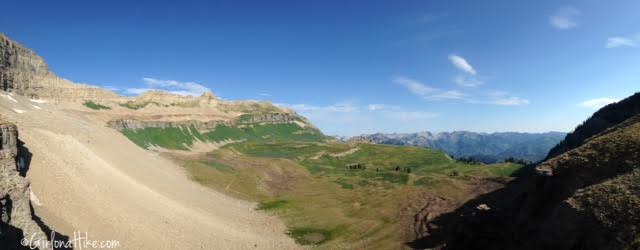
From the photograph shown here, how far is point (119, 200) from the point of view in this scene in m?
59.9

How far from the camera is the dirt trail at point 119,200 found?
5006 centimetres

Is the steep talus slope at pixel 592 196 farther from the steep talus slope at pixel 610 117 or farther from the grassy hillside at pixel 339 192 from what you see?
the steep talus slope at pixel 610 117

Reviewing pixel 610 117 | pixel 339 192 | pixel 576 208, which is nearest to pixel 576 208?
pixel 576 208

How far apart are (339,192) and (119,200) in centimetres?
6345

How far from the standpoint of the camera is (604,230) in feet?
100

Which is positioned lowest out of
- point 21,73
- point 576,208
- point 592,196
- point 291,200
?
point 291,200

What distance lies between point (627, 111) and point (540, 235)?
240 ft

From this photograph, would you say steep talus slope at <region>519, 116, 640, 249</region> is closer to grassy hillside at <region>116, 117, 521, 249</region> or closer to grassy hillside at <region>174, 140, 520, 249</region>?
grassy hillside at <region>116, 117, 521, 249</region>

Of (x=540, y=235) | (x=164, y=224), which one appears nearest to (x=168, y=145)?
(x=164, y=224)

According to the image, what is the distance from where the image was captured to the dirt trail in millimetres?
50062

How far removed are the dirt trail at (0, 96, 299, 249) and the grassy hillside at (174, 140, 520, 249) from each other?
6.85 meters

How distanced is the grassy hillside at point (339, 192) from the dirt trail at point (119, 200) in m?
6.85

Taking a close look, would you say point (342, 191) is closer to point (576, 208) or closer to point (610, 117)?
point (610, 117)

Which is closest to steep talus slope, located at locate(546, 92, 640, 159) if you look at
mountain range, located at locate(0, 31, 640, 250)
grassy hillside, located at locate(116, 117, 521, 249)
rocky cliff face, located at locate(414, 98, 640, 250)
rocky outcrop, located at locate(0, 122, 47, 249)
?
mountain range, located at locate(0, 31, 640, 250)
